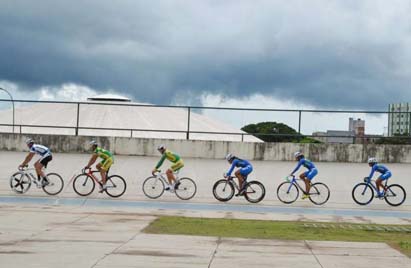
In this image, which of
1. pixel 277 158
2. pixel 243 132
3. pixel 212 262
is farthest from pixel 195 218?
pixel 243 132

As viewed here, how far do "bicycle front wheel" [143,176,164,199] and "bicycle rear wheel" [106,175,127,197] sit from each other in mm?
687

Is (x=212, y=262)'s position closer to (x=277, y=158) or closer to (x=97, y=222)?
(x=97, y=222)

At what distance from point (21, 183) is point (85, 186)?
2.01 m

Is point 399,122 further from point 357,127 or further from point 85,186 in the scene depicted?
point 85,186

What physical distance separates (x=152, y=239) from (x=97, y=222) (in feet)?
9.83

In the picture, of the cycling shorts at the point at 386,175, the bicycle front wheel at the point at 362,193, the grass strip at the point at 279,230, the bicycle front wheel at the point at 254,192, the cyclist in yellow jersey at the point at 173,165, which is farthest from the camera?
the bicycle front wheel at the point at 362,193

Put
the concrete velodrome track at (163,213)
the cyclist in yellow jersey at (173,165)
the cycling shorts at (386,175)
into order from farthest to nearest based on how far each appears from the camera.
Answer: the cyclist in yellow jersey at (173,165) → the cycling shorts at (386,175) → the concrete velodrome track at (163,213)

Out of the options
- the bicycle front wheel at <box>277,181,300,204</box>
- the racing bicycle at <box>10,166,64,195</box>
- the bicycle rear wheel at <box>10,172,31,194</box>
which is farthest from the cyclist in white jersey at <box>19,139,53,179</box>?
the bicycle front wheel at <box>277,181,300,204</box>

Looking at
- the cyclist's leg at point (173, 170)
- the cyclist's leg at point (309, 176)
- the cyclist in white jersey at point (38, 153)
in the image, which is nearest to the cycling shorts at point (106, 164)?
the cyclist in white jersey at point (38, 153)

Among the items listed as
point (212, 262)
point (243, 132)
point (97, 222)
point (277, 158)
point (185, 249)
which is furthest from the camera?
point (243, 132)

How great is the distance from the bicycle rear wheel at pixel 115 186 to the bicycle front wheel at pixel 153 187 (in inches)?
27.0

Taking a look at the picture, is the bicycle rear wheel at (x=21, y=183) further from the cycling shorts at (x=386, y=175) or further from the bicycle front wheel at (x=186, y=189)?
the cycling shorts at (x=386, y=175)

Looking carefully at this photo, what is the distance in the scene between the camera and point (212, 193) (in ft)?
67.7

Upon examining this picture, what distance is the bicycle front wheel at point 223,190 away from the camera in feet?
64.4
